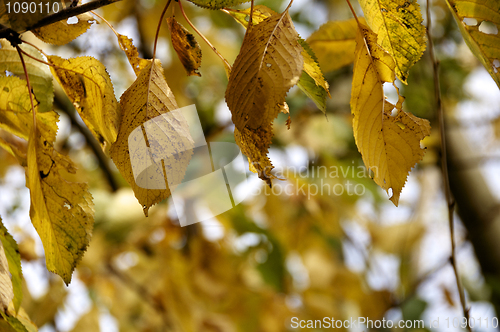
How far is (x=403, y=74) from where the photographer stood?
0.26 m

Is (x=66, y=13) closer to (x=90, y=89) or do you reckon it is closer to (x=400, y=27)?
(x=90, y=89)

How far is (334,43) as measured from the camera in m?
0.46

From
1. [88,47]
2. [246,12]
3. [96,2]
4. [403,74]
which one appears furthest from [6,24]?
[88,47]

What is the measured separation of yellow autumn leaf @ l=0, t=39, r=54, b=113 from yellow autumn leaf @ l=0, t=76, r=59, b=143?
1 cm

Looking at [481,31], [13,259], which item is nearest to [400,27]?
[481,31]

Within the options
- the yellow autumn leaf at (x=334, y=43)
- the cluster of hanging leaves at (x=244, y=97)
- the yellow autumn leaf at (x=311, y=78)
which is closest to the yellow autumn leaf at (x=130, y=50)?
the cluster of hanging leaves at (x=244, y=97)

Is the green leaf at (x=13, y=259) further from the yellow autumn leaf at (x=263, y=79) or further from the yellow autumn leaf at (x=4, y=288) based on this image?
the yellow autumn leaf at (x=263, y=79)

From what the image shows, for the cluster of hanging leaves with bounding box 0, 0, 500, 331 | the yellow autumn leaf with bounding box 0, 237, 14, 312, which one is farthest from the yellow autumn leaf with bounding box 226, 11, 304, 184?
→ the yellow autumn leaf with bounding box 0, 237, 14, 312

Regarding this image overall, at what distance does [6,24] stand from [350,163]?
4.06 ft

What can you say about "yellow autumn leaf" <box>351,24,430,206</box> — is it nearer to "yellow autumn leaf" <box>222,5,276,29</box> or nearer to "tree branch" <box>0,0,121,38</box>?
"yellow autumn leaf" <box>222,5,276,29</box>

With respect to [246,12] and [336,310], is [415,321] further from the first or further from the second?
[246,12]

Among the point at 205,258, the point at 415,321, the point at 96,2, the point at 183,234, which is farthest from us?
the point at 183,234

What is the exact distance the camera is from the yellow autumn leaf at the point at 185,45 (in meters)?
0.30

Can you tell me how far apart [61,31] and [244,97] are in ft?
0.60
